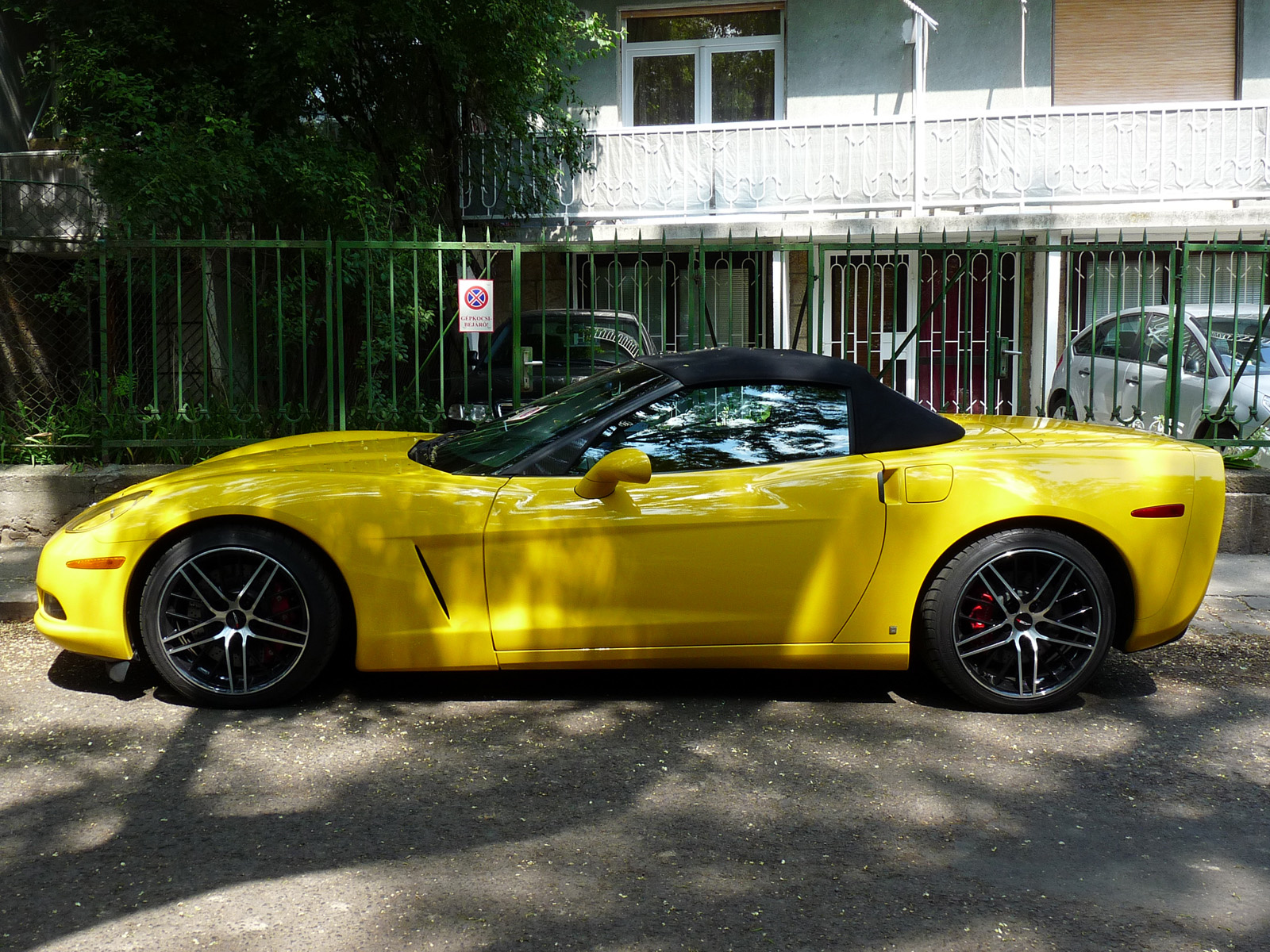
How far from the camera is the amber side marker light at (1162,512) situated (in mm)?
4613

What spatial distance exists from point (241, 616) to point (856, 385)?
8.36ft

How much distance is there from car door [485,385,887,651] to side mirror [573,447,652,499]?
47 millimetres

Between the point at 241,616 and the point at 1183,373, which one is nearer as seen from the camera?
the point at 241,616

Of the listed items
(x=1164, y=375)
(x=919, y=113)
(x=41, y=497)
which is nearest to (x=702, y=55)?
(x=919, y=113)

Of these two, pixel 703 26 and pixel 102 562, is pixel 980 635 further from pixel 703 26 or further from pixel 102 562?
pixel 703 26

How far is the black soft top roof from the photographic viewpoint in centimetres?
473

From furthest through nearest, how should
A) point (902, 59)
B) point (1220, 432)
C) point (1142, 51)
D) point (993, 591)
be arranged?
point (902, 59) < point (1142, 51) < point (1220, 432) < point (993, 591)

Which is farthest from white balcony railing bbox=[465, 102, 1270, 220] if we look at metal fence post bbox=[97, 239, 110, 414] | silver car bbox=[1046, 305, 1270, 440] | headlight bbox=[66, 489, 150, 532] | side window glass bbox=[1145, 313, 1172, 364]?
headlight bbox=[66, 489, 150, 532]

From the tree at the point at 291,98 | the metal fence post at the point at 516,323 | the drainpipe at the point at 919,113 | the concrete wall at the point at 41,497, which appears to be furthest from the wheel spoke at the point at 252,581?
the drainpipe at the point at 919,113

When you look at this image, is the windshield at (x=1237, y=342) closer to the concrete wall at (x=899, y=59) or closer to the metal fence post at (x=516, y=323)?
the metal fence post at (x=516, y=323)

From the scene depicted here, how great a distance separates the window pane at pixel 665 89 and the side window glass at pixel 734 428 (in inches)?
463

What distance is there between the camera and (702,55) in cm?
1566

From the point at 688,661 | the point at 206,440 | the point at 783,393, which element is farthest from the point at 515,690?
the point at 206,440

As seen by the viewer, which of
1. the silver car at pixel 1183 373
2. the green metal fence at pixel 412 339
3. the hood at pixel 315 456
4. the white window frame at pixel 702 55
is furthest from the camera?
the white window frame at pixel 702 55
